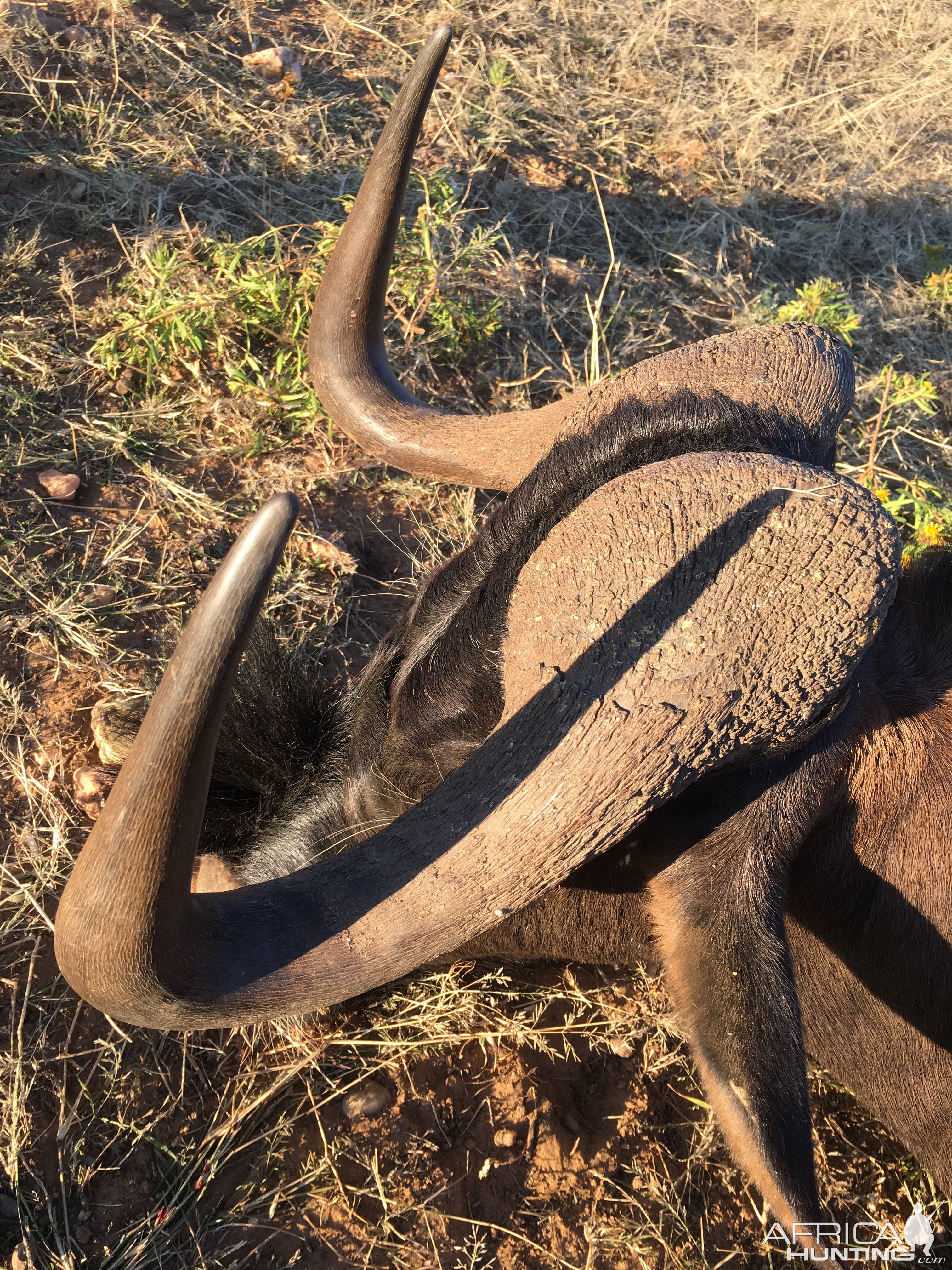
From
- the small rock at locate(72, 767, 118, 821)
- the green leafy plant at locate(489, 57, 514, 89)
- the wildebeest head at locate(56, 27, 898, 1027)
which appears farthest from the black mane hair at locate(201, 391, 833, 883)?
the green leafy plant at locate(489, 57, 514, 89)

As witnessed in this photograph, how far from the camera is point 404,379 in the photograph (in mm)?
4785

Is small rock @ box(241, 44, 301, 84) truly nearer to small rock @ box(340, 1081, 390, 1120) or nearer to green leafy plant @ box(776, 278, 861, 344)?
green leafy plant @ box(776, 278, 861, 344)

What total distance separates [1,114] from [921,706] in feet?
17.1

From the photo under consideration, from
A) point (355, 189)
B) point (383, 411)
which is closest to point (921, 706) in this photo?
point (383, 411)

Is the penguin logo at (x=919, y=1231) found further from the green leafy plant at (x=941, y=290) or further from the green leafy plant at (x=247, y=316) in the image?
the green leafy plant at (x=941, y=290)

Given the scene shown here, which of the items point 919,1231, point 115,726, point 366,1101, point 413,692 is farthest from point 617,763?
point 919,1231

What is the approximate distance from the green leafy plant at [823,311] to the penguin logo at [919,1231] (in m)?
3.91

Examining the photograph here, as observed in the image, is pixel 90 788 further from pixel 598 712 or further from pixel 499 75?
pixel 499 75

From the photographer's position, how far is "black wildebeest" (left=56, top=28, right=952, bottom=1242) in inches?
65.6

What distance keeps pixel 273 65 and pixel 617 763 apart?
5.62m

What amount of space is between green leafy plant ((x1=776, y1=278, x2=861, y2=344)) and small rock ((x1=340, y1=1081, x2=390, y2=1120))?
4.14 metres

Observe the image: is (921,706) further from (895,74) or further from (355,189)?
(895,74)

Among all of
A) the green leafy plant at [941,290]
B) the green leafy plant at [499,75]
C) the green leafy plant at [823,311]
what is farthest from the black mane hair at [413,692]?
the green leafy plant at [499,75]

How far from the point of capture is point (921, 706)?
2539 millimetres
